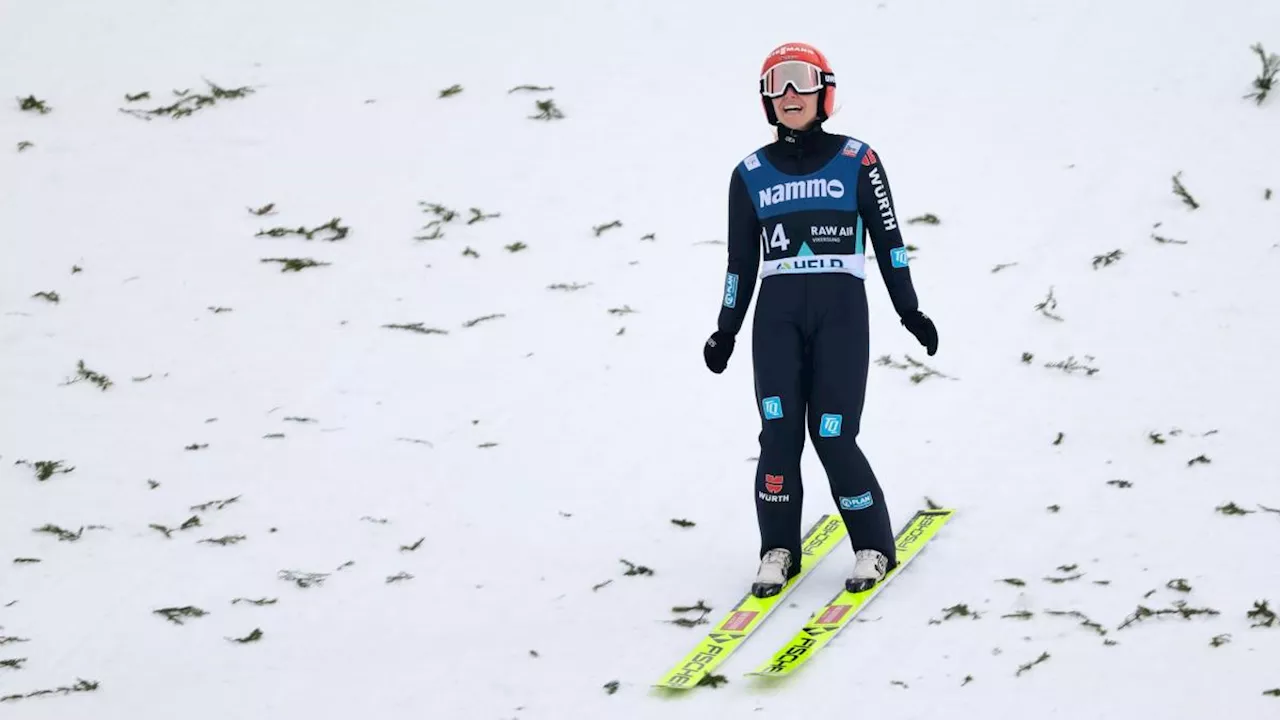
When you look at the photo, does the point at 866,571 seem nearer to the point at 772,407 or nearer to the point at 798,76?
the point at 772,407

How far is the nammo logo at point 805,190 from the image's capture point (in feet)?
22.6

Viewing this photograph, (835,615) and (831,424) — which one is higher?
(831,424)

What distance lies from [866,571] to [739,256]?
5.04ft

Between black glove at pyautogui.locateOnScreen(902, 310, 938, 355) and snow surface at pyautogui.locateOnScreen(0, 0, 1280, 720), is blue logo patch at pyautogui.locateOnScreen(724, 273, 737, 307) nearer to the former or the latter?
black glove at pyautogui.locateOnScreen(902, 310, 938, 355)

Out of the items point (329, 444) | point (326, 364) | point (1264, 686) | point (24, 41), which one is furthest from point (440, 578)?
point (24, 41)

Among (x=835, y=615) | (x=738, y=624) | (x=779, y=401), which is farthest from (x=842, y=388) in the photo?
(x=738, y=624)

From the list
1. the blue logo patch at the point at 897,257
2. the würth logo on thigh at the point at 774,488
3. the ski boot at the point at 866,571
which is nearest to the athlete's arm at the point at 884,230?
the blue logo patch at the point at 897,257

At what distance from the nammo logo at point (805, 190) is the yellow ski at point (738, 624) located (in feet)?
5.61

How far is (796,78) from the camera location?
6.85 metres

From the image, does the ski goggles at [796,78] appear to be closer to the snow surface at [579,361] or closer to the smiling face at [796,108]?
the smiling face at [796,108]

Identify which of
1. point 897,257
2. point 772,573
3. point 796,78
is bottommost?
point 772,573

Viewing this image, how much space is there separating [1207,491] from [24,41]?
10.1m

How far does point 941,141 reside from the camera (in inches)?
463

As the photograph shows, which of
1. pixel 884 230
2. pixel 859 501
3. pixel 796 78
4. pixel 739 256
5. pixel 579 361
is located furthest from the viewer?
pixel 579 361
